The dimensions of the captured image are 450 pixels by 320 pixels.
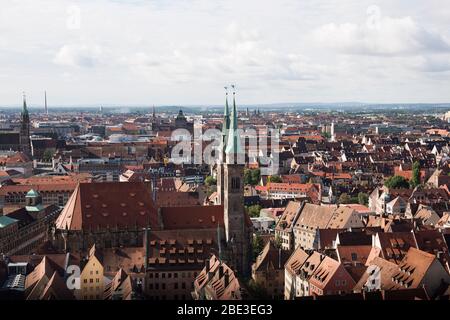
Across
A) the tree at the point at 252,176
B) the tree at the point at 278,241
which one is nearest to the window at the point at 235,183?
the tree at the point at 278,241

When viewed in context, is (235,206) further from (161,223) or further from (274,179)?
(274,179)

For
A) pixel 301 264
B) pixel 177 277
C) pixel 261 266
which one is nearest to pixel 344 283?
pixel 301 264

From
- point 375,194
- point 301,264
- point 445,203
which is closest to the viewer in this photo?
point 301,264

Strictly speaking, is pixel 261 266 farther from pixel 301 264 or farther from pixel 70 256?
pixel 70 256

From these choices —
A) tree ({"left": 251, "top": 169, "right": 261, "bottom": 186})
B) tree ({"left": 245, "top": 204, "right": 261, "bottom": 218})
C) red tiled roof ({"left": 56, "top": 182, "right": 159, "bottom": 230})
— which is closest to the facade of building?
red tiled roof ({"left": 56, "top": 182, "right": 159, "bottom": 230})

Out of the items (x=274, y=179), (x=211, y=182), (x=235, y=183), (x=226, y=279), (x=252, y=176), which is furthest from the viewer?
(x=252, y=176)

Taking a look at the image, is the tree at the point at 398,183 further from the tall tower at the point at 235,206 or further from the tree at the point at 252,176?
the tall tower at the point at 235,206

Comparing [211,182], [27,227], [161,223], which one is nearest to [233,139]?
[161,223]

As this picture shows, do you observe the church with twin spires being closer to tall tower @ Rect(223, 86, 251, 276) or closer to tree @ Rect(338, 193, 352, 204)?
tall tower @ Rect(223, 86, 251, 276)
